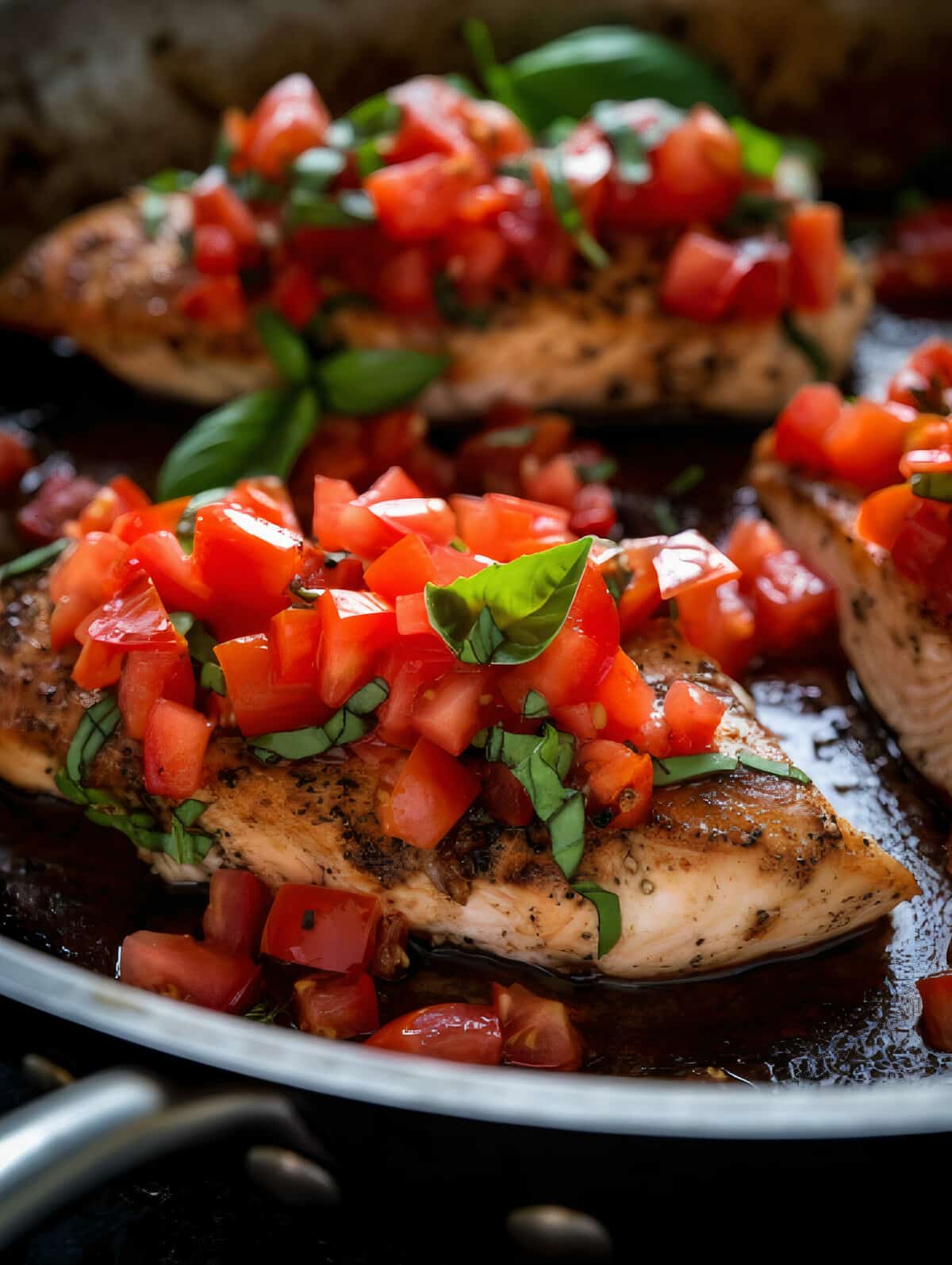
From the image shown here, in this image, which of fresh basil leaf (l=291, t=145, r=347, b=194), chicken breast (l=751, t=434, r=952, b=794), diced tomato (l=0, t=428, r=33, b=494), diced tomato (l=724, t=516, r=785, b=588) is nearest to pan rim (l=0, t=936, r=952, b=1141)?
chicken breast (l=751, t=434, r=952, b=794)

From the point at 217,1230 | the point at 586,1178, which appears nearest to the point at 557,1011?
the point at 586,1178

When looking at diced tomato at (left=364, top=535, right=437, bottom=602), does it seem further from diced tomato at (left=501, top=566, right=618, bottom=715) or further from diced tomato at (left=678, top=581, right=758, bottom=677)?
diced tomato at (left=678, top=581, right=758, bottom=677)

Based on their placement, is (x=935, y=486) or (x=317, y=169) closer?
(x=935, y=486)

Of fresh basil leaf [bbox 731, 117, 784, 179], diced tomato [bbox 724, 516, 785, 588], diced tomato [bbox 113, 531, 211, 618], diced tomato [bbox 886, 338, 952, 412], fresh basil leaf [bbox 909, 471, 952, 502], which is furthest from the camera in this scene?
fresh basil leaf [bbox 731, 117, 784, 179]

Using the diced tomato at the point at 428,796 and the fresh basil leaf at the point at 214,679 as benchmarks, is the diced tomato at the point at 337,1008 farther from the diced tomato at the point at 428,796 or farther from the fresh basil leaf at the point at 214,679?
the fresh basil leaf at the point at 214,679

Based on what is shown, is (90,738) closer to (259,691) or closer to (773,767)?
(259,691)

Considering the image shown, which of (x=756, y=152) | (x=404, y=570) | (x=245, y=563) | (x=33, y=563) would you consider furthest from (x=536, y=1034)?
(x=756, y=152)
